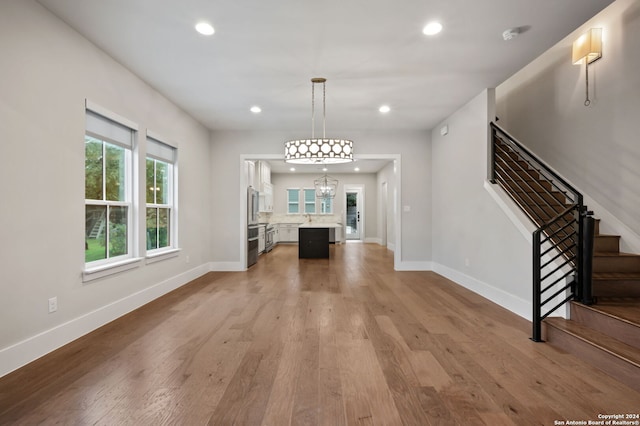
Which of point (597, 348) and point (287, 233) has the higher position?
point (287, 233)

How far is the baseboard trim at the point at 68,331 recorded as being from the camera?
7.61 ft

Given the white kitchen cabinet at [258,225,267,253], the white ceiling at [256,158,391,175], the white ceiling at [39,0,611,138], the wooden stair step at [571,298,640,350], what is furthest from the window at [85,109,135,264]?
the white ceiling at [256,158,391,175]

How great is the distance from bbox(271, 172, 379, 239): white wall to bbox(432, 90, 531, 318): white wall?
21.1 ft

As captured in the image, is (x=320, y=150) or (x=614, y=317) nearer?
(x=614, y=317)

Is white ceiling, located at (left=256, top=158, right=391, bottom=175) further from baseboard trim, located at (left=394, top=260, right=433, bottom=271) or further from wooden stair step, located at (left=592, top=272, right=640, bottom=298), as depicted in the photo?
wooden stair step, located at (left=592, top=272, right=640, bottom=298)

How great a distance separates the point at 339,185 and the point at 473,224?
26.7 ft

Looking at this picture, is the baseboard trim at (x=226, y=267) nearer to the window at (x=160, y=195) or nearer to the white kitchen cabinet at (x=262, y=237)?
the window at (x=160, y=195)

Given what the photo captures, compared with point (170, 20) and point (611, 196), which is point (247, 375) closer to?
point (170, 20)

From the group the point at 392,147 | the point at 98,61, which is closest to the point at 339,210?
the point at 392,147

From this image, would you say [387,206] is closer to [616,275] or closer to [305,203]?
[305,203]

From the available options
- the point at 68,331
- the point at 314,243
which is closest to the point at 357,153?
the point at 314,243

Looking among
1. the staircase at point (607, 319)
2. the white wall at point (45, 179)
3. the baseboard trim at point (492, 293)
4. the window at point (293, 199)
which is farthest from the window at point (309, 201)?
the white wall at point (45, 179)

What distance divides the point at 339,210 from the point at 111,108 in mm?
9753

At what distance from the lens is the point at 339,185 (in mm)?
12680
